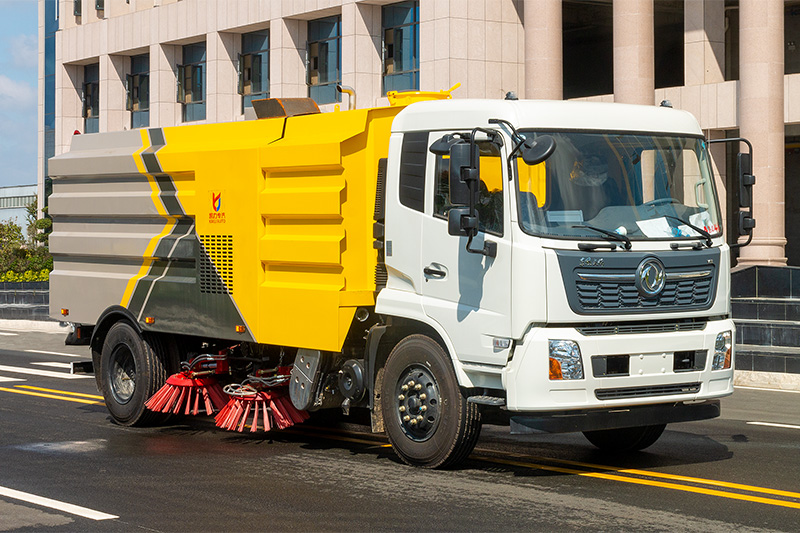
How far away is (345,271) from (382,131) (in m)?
1.21

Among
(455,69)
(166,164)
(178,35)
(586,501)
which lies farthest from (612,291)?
(178,35)

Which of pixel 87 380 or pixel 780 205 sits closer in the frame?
pixel 87 380

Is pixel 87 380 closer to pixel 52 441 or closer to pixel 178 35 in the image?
pixel 52 441

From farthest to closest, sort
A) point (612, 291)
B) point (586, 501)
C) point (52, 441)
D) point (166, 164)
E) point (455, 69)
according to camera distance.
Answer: point (455, 69) < point (166, 164) < point (52, 441) < point (612, 291) < point (586, 501)

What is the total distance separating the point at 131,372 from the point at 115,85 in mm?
34170

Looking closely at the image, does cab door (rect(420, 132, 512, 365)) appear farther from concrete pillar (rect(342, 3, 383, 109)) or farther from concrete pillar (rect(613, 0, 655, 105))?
concrete pillar (rect(342, 3, 383, 109))

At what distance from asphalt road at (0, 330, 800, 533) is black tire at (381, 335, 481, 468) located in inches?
7.0

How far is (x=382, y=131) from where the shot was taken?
1014 cm

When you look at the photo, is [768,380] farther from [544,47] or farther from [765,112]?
[544,47]

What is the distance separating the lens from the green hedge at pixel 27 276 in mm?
37938

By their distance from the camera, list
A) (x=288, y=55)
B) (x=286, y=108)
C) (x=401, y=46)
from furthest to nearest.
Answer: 1. (x=288, y=55)
2. (x=401, y=46)
3. (x=286, y=108)

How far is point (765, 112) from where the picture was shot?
77.0 feet

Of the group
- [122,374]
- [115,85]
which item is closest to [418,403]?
[122,374]

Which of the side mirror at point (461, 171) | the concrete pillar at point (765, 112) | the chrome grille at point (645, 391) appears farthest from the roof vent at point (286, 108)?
the concrete pillar at point (765, 112)
